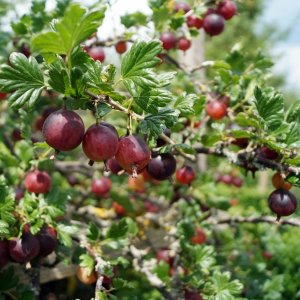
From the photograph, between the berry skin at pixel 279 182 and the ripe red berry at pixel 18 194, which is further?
the ripe red berry at pixel 18 194

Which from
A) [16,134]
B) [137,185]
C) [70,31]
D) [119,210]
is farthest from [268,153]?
[137,185]

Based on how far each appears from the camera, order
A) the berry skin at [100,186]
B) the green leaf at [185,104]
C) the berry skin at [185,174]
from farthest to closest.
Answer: the berry skin at [100,186] < the berry skin at [185,174] < the green leaf at [185,104]

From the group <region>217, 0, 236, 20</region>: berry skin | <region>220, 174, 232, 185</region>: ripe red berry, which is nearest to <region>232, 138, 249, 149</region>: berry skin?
<region>217, 0, 236, 20</region>: berry skin

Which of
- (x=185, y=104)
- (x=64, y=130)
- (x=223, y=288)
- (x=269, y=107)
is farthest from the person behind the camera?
(x=223, y=288)

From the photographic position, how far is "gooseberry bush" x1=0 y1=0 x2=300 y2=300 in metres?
1.22

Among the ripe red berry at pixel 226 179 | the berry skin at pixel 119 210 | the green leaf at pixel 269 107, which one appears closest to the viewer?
the green leaf at pixel 269 107

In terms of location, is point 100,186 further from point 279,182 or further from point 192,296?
point 279,182

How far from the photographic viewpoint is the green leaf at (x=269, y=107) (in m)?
1.56

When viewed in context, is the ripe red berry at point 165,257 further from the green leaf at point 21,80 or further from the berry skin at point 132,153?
the green leaf at point 21,80

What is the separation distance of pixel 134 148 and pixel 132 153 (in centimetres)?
2

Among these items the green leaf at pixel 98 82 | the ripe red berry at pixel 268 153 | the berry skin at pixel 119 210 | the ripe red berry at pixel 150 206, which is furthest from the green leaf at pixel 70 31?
the ripe red berry at pixel 150 206

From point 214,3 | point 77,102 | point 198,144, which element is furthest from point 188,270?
point 214,3

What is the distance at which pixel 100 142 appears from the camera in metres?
1.16

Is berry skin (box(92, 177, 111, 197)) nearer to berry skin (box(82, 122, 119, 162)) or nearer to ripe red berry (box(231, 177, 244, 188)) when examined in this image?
ripe red berry (box(231, 177, 244, 188))
